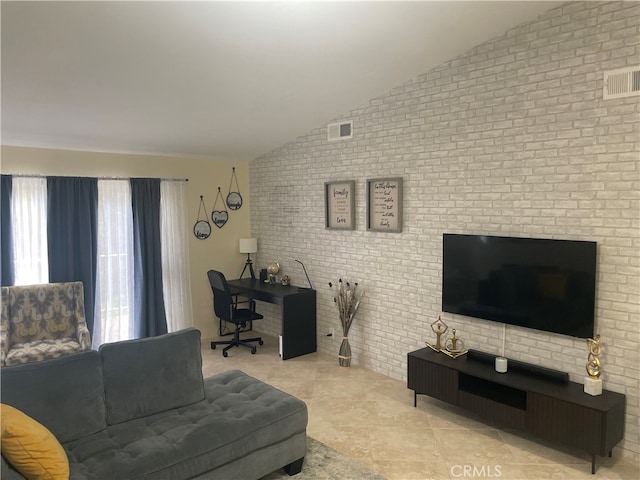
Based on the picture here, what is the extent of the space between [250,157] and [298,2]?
345 cm

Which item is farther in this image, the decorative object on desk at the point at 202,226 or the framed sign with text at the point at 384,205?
the decorative object on desk at the point at 202,226

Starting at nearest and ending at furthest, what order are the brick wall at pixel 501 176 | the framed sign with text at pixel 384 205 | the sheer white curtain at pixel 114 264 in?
the brick wall at pixel 501 176, the framed sign with text at pixel 384 205, the sheer white curtain at pixel 114 264

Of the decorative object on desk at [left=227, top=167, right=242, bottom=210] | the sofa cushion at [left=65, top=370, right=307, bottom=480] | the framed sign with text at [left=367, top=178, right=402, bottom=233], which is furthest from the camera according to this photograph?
the decorative object on desk at [left=227, top=167, right=242, bottom=210]

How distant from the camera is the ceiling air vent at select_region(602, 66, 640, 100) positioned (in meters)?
3.00

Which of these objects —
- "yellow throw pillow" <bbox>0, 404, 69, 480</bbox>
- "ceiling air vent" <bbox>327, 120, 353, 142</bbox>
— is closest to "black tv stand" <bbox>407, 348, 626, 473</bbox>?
"ceiling air vent" <bbox>327, 120, 353, 142</bbox>

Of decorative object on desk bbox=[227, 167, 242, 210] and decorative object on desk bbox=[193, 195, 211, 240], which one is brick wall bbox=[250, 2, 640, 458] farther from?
decorative object on desk bbox=[193, 195, 211, 240]

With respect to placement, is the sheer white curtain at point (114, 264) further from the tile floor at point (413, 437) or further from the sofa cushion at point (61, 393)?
the sofa cushion at point (61, 393)

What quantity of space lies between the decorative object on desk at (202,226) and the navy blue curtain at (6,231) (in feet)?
6.64

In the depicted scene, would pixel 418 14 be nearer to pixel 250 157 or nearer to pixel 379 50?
pixel 379 50

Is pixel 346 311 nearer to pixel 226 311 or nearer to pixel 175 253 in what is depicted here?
pixel 226 311

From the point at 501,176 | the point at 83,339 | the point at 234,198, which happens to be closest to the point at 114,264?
the point at 83,339

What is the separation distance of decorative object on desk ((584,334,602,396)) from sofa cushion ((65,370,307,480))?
1.94m

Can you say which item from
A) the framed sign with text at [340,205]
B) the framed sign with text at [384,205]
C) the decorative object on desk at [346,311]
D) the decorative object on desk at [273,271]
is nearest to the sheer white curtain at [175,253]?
the decorative object on desk at [273,271]

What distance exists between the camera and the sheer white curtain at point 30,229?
4.57m
